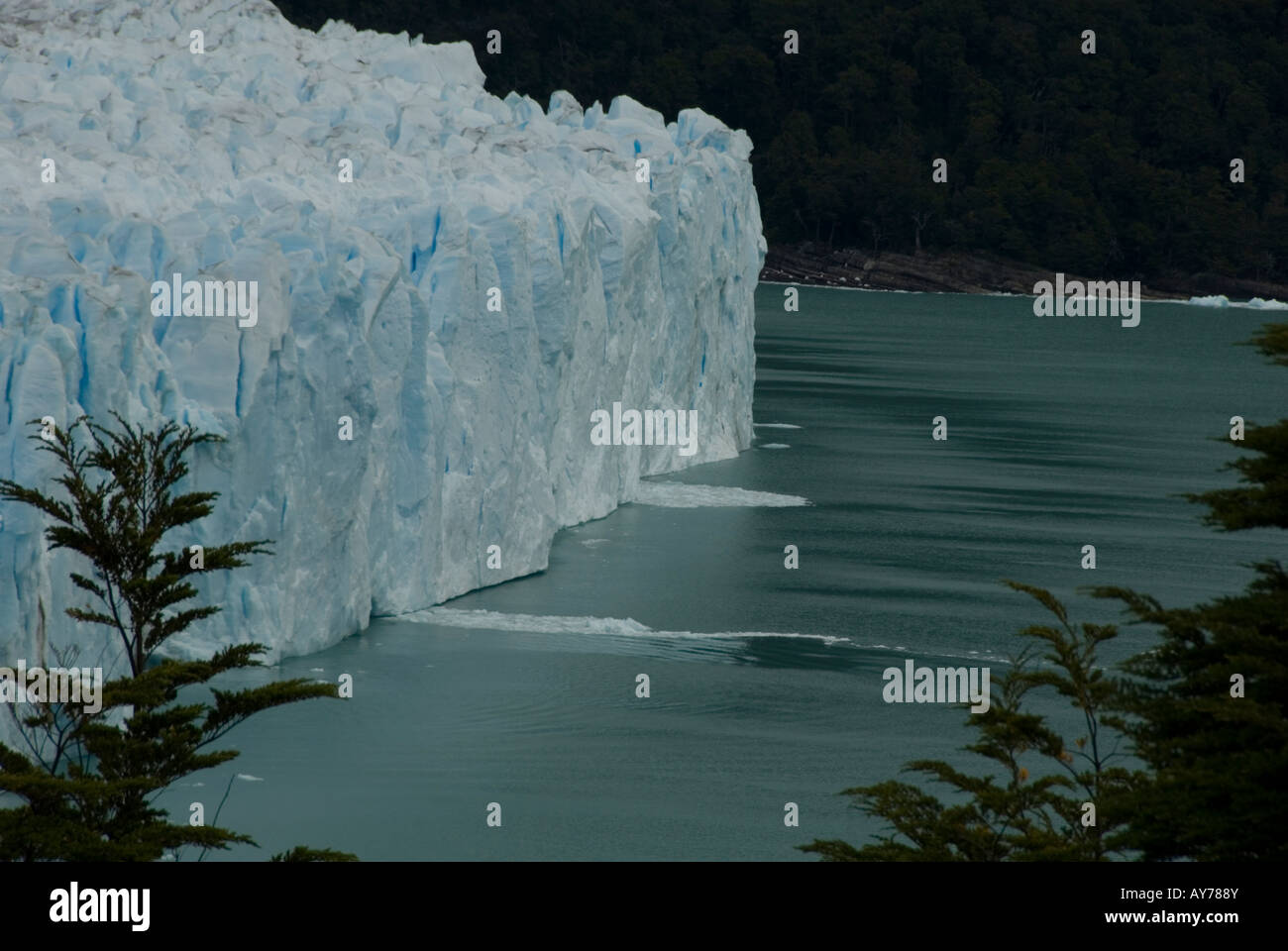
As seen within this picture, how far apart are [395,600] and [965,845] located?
11.8 m

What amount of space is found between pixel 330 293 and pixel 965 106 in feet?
312

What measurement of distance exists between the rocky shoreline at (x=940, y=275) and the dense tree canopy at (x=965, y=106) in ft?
2.58

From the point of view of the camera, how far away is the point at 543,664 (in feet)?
66.6

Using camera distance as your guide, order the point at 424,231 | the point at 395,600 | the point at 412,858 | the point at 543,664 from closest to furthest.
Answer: the point at 412,858, the point at 543,664, the point at 395,600, the point at 424,231

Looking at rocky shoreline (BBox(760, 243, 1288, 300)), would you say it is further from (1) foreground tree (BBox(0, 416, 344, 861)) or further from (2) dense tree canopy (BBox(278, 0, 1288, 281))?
(1) foreground tree (BBox(0, 416, 344, 861))

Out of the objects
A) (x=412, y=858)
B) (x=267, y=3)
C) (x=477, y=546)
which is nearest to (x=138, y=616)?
(x=412, y=858)

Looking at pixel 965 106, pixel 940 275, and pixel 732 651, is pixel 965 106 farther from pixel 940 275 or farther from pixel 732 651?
pixel 732 651

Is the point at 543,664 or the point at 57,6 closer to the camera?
the point at 543,664

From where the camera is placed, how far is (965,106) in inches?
4336

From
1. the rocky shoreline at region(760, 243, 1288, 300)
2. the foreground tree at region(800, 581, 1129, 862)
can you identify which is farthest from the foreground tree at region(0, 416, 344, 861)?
the rocky shoreline at region(760, 243, 1288, 300)

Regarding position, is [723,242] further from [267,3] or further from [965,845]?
[965,845]

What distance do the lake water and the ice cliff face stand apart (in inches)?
42.6

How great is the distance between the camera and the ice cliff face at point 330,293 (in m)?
16.9

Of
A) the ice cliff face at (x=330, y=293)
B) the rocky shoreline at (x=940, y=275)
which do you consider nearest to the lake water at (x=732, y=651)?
the ice cliff face at (x=330, y=293)
